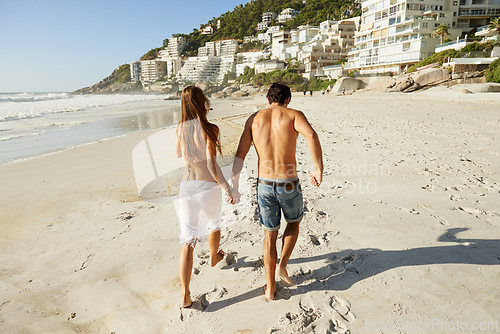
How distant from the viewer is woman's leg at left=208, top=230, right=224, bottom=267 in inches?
112

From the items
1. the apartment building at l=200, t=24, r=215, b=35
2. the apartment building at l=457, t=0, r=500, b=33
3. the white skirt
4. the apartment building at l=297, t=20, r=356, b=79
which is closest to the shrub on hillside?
the apartment building at l=457, t=0, r=500, b=33

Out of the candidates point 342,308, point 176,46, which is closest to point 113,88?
→ point 176,46

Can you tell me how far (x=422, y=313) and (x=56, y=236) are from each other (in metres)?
A: 4.99

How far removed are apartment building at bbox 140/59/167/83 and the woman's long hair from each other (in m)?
160

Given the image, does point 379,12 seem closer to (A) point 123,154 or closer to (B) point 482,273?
(A) point 123,154

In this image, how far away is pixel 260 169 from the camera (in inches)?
98.3

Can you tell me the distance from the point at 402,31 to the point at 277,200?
167 ft

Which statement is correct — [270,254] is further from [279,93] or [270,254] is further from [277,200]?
[279,93]

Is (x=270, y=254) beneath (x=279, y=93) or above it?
beneath

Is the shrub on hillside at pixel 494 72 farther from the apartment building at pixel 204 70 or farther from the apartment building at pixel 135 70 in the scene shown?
the apartment building at pixel 135 70

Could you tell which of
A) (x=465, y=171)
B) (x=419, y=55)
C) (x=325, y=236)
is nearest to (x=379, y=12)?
(x=419, y=55)

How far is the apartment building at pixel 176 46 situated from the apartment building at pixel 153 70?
11467mm

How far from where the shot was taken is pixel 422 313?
2.25 metres

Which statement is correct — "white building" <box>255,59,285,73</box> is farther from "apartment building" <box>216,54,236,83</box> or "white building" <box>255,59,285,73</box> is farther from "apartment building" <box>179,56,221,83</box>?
"apartment building" <box>179,56,221,83</box>
